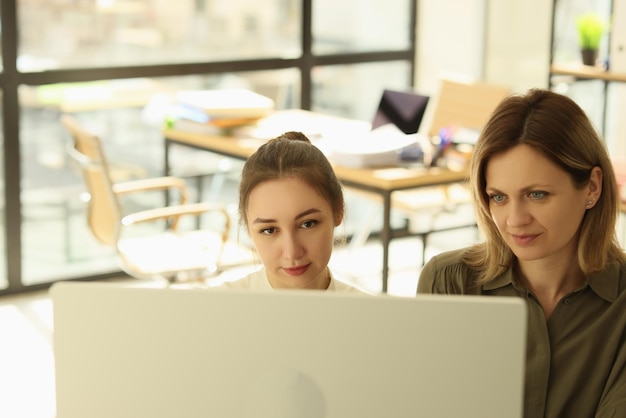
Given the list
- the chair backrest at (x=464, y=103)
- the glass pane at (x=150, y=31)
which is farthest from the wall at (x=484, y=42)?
the glass pane at (x=150, y=31)

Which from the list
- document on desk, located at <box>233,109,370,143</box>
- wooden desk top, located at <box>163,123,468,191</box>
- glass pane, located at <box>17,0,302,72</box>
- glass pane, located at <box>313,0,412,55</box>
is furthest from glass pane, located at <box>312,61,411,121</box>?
wooden desk top, located at <box>163,123,468,191</box>

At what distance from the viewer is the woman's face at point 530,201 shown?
1630 mm

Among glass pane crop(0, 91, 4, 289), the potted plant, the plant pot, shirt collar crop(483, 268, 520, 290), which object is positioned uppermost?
the potted plant

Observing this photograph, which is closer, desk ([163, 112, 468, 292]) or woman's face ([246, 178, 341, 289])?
woman's face ([246, 178, 341, 289])

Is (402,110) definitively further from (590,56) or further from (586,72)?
(590,56)

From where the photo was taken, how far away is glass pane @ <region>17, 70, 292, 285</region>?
468 centimetres

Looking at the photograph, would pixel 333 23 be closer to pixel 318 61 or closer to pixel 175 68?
pixel 318 61

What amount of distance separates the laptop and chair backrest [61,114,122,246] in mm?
2647

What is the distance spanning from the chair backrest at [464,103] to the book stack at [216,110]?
31.7 inches

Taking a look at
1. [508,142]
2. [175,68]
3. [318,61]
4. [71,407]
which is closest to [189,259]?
[175,68]

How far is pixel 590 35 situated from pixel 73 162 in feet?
7.98

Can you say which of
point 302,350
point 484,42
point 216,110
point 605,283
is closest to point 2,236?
point 216,110

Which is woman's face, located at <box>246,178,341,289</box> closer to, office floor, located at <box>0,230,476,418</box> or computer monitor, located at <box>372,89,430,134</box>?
office floor, located at <box>0,230,476,418</box>

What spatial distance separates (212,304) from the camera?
41.4 inches
